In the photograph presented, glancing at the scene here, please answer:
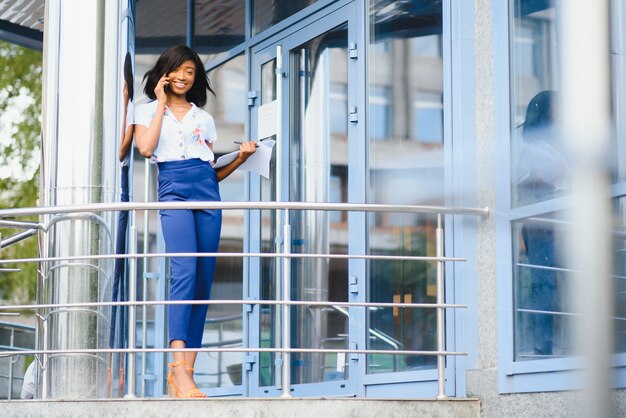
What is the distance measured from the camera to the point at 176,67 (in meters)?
5.18

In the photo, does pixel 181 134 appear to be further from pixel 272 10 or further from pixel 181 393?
pixel 272 10

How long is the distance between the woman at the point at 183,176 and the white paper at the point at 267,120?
2232 millimetres

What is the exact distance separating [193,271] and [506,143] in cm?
160

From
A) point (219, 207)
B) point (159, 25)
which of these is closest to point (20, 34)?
point (159, 25)

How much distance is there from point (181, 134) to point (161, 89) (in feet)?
0.74

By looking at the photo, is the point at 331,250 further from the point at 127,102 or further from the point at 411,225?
the point at 127,102

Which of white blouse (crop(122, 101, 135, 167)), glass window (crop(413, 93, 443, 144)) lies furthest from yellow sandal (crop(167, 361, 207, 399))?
glass window (crop(413, 93, 443, 144))

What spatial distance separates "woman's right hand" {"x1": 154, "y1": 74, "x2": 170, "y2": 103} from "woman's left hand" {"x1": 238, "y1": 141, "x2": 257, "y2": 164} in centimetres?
41

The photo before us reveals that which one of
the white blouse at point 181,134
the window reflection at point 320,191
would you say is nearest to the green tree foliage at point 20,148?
the window reflection at point 320,191

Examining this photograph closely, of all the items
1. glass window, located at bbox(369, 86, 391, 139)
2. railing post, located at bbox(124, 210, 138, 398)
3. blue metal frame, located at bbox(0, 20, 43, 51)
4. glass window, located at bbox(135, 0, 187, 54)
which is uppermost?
blue metal frame, located at bbox(0, 20, 43, 51)

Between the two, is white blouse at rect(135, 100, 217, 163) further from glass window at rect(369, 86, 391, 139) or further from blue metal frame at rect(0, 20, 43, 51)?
blue metal frame at rect(0, 20, 43, 51)

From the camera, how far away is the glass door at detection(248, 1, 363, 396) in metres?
6.50

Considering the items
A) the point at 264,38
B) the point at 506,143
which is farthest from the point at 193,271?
the point at 264,38

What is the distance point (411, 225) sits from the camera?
5742mm
